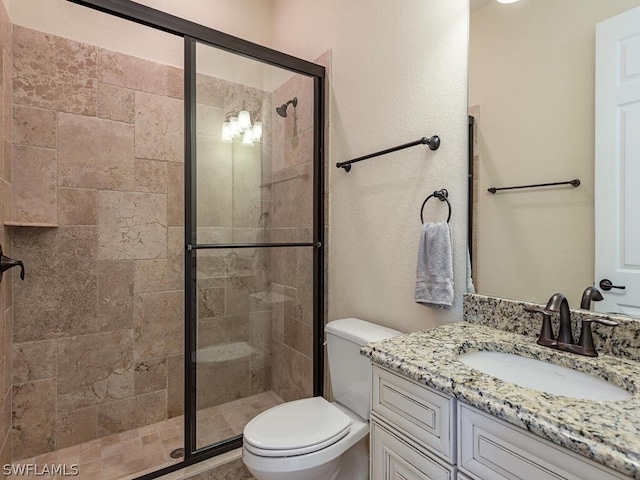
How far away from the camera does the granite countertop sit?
1.88 feet

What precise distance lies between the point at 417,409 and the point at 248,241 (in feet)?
4.16

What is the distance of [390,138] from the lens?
5.42 feet

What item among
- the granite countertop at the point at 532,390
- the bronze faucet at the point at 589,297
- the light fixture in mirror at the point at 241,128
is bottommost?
the granite countertop at the point at 532,390

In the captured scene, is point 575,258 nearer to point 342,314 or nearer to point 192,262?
point 342,314

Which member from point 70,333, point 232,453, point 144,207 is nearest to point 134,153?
point 144,207

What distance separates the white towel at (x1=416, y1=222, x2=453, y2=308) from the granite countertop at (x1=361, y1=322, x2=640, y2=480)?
0.15 m

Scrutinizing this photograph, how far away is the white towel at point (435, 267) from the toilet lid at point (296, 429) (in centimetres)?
63

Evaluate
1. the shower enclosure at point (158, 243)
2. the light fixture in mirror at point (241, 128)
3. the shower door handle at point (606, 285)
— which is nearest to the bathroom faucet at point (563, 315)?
the shower door handle at point (606, 285)

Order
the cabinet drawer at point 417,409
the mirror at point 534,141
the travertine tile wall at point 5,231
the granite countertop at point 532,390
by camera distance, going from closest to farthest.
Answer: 1. the granite countertop at point 532,390
2. the cabinet drawer at point 417,409
3. the mirror at point 534,141
4. the travertine tile wall at point 5,231

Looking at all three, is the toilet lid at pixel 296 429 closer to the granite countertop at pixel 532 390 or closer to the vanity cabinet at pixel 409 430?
the vanity cabinet at pixel 409 430

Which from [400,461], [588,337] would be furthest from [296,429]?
[588,337]

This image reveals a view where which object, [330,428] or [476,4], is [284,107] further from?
[330,428]

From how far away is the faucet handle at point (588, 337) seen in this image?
37.8 inches

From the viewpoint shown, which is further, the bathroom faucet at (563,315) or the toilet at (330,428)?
the toilet at (330,428)
